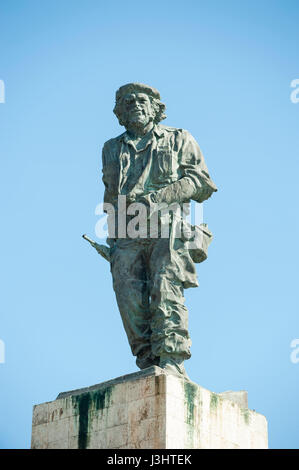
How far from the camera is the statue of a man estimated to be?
51.7 ft

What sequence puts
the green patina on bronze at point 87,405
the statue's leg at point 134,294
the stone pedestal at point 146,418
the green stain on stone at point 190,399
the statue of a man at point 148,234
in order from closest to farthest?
the stone pedestal at point 146,418
the green stain on stone at point 190,399
the green patina on bronze at point 87,405
the statue of a man at point 148,234
the statue's leg at point 134,294

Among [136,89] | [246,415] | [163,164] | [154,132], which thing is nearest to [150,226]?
[163,164]

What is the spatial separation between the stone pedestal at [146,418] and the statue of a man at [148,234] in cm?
64

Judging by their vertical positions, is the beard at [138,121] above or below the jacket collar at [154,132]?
above

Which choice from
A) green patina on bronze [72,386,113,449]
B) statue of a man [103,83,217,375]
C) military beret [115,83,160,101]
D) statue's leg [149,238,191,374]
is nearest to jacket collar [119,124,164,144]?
statue of a man [103,83,217,375]

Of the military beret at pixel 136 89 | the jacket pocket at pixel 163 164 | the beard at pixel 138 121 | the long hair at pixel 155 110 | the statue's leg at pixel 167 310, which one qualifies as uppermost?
the military beret at pixel 136 89

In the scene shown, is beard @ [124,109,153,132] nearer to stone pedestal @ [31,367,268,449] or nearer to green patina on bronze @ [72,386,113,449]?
stone pedestal @ [31,367,268,449]

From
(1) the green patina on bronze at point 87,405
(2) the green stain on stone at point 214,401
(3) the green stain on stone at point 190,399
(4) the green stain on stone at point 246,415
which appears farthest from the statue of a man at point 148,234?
(4) the green stain on stone at point 246,415

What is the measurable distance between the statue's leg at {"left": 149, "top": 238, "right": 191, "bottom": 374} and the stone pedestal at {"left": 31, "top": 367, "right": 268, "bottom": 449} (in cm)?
55

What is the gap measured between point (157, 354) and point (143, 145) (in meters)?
3.35

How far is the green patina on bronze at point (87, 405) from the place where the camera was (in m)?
15.2

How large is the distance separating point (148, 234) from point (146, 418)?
2989 millimetres

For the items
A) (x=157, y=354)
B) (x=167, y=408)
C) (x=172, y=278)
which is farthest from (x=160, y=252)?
(x=167, y=408)

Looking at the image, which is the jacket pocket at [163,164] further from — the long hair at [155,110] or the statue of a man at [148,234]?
the long hair at [155,110]
